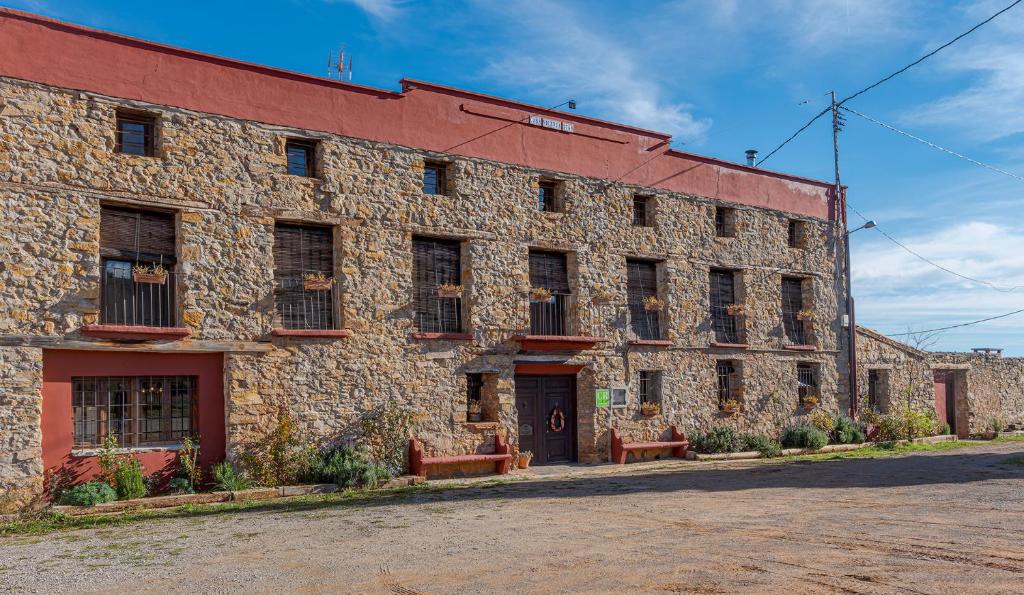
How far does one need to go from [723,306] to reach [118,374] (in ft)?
47.4

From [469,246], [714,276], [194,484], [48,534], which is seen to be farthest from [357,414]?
[714,276]

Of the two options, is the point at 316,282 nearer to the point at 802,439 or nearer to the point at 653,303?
the point at 653,303

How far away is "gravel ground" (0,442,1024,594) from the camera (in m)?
7.10

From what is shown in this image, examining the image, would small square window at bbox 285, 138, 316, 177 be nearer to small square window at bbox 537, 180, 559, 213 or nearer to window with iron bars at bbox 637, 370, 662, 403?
small square window at bbox 537, 180, 559, 213

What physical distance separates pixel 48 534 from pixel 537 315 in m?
10.3

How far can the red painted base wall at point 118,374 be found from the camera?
12.4 metres

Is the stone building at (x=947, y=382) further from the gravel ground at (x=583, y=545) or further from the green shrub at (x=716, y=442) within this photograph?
the gravel ground at (x=583, y=545)

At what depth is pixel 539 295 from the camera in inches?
704

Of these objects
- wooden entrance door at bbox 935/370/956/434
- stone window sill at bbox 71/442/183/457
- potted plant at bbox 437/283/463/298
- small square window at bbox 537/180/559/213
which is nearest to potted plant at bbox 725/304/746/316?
small square window at bbox 537/180/559/213

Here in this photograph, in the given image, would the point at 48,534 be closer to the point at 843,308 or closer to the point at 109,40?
the point at 109,40

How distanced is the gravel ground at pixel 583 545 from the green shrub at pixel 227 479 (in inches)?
70.6

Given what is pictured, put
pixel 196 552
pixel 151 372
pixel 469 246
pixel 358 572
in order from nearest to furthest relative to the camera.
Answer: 1. pixel 358 572
2. pixel 196 552
3. pixel 151 372
4. pixel 469 246

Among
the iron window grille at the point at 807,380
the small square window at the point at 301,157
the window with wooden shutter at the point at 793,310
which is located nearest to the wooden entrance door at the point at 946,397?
the iron window grille at the point at 807,380

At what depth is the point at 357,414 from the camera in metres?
15.3
